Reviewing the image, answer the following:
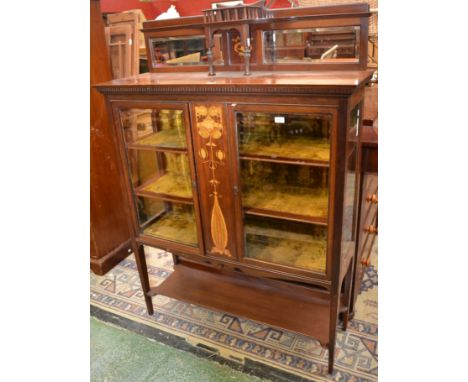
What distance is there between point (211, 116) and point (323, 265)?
75cm

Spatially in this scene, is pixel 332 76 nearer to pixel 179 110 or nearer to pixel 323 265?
pixel 179 110

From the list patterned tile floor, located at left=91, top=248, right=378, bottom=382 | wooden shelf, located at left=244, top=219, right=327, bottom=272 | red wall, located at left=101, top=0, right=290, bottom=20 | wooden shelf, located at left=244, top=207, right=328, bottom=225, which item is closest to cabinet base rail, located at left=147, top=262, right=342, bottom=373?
patterned tile floor, located at left=91, top=248, right=378, bottom=382

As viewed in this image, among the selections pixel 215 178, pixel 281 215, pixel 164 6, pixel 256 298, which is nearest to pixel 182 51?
pixel 215 178

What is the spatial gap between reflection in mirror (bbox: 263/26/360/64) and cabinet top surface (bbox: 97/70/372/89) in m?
0.08

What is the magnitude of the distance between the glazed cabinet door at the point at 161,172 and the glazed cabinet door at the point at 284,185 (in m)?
0.23

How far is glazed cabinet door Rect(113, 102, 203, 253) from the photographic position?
161 cm

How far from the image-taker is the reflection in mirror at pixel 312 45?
4.69 feet

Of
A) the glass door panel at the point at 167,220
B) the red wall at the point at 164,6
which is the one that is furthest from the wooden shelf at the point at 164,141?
the red wall at the point at 164,6

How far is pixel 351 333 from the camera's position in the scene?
6.16 feet

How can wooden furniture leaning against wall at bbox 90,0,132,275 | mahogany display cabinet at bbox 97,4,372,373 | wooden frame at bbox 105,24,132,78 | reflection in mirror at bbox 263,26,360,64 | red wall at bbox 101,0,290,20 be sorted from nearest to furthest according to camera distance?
mahogany display cabinet at bbox 97,4,372,373, reflection in mirror at bbox 263,26,360,64, wooden furniture leaning against wall at bbox 90,0,132,275, wooden frame at bbox 105,24,132,78, red wall at bbox 101,0,290,20

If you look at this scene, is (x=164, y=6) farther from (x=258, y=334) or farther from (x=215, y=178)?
(x=258, y=334)

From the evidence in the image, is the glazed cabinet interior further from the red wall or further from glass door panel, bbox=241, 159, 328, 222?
the red wall

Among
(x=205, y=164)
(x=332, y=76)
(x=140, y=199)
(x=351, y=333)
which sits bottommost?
(x=351, y=333)
